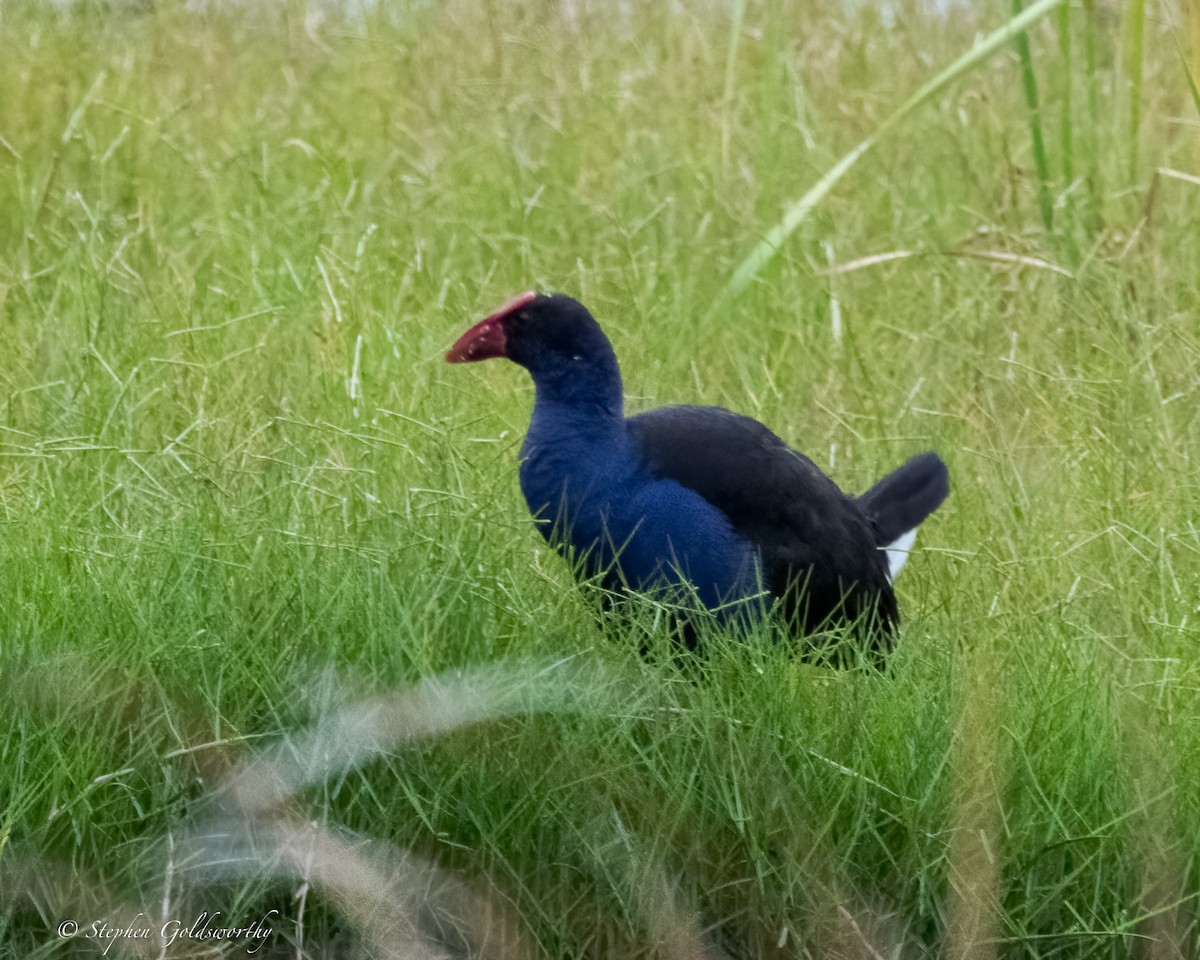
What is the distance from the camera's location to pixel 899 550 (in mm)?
2998

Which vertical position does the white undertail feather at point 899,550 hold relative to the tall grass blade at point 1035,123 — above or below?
below

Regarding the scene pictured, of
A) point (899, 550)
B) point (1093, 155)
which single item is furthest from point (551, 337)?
point (1093, 155)

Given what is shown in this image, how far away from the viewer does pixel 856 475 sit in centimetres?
344

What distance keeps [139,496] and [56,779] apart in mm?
802

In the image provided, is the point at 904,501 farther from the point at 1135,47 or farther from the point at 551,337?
the point at 1135,47

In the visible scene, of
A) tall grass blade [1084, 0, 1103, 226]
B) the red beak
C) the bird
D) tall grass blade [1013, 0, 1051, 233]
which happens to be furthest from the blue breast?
tall grass blade [1084, 0, 1103, 226]

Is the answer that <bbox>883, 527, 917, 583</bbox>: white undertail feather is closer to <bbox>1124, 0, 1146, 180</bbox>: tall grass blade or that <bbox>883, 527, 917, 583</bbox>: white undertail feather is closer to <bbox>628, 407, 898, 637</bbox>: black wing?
<bbox>628, 407, 898, 637</bbox>: black wing

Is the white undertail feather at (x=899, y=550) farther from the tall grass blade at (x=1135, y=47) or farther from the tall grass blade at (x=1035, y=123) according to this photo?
the tall grass blade at (x=1135, y=47)

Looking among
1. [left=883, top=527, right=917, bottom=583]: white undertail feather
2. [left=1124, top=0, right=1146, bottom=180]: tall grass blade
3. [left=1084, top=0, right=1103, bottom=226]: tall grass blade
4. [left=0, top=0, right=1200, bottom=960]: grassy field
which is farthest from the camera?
[left=1084, top=0, right=1103, bottom=226]: tall grass blade

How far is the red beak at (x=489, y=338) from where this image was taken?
9.03ft

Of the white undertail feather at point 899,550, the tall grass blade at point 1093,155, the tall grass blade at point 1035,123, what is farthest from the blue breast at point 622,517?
the tall grass blade at point 1093,155

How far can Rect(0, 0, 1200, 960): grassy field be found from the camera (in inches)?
83.8

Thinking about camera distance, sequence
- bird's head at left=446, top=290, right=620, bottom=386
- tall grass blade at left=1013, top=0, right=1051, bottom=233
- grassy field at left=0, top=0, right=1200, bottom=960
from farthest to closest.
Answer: tall grass blade at left=1013, top=0, right=1051, bottom=233
bird's head at left=446, top=290, right=620, bottom=386
grassy field at left=0, top=0, right=1200, bottom=960

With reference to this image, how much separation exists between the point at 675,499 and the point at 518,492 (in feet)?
1.44
